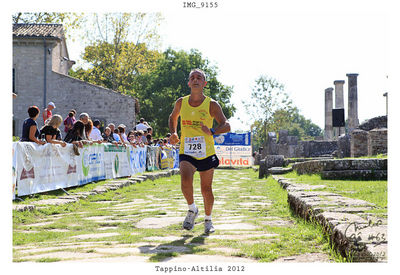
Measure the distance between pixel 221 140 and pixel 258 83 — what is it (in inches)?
878

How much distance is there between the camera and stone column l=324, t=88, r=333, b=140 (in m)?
37.5

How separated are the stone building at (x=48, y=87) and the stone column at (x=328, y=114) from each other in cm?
1693

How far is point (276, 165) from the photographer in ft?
60.7

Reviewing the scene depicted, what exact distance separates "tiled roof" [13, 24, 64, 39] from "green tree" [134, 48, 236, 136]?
1492cm

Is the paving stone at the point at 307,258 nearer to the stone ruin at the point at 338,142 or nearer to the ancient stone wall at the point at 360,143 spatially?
the stone ruin at the point at 338,142

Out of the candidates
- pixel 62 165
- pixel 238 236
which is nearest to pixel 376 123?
pixel 62 165

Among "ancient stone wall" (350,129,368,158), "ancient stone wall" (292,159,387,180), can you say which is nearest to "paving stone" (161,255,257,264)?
"ancient stone wall" (292,159,387,180)

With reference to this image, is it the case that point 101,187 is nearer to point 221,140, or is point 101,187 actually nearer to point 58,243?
point 58,243

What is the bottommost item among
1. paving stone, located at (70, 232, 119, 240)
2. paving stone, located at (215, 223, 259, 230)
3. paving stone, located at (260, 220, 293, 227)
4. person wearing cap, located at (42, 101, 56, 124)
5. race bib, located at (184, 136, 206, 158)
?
paving stone, located at (70, 232, 119, 240)

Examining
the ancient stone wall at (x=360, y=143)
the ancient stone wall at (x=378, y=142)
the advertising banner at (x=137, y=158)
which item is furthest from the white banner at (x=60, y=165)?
the ancient stone wall at (x=360, y=143)

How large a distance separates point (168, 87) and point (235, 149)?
15744mm

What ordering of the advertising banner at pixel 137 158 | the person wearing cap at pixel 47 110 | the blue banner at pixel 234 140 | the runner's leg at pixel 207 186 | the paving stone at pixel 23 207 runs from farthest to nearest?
the blue banner at pixel 234 140, the advertising banner at pixel 137 158, the person wearing cap at pixel 47 110, the paving stone at pixel 23 207, the runner's leg at pixel 207 186

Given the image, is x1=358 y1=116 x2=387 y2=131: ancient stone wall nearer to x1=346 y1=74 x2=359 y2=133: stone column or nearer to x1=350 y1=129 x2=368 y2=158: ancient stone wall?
x1=350 y1=129 x2=368 y2=158: ancient stone wall

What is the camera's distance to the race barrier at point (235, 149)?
29000 millimetres
